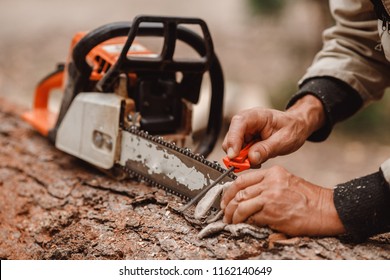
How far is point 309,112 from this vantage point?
2.08 m

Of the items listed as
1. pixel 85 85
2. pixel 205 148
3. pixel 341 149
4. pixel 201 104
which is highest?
pixel 85 85

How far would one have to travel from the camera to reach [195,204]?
5.95ft

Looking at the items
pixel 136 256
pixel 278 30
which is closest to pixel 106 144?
Answer: pixel 136 256

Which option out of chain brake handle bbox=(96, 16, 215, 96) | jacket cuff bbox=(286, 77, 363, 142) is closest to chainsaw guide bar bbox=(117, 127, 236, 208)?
chain brake handle bbox=(96, 16, 215, 96)

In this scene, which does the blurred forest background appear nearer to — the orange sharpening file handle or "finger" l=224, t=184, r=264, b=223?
the orange sharpening file handle

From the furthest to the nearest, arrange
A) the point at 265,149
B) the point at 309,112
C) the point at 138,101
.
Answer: the point at 138,101 → the point at 309,112 → the point at 265,149

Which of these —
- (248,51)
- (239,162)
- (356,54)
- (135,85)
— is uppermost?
(356,54)

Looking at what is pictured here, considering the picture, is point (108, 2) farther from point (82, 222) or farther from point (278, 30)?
point (82, 222)

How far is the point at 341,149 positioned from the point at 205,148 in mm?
3241

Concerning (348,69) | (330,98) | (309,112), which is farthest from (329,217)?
(348,69)

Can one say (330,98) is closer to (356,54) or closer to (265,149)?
(356,54)

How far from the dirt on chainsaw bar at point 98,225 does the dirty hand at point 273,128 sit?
324 millimetres

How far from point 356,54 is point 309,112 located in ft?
1.24

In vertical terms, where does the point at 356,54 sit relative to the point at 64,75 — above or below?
above
